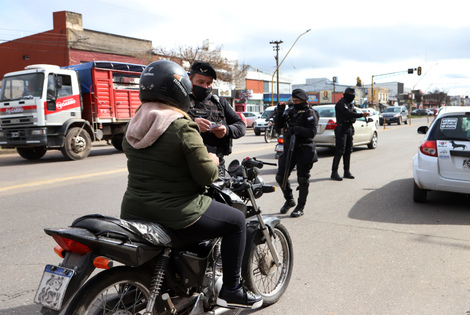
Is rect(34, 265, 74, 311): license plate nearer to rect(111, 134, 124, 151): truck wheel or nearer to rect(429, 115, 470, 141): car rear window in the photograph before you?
rect(429, 115, 470, 141): car rear window

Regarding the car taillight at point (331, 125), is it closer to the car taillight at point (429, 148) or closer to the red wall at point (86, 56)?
the car taillight at point (429, 148)

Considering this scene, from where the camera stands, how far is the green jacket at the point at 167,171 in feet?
7.79

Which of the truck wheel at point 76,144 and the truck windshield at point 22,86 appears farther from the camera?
the truck wheel at point 76,144

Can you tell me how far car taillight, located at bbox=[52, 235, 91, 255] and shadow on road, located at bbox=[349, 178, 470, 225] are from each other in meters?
4.80

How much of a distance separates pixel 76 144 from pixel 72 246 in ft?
41.1

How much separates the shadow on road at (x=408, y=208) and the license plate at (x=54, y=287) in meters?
4.89

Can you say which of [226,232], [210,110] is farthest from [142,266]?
[210,110]

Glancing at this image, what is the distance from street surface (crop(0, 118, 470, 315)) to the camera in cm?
355

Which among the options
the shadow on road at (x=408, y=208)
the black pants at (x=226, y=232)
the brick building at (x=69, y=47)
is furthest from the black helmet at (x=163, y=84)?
the brick building at (x=69, y=47)

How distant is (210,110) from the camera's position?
4.08 metres

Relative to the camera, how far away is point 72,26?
3341 cm

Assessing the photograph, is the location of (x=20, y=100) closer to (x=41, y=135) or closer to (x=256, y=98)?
(x=41, y=135)

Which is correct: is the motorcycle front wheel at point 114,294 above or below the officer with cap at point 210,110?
below

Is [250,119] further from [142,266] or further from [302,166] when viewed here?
[142,266]
